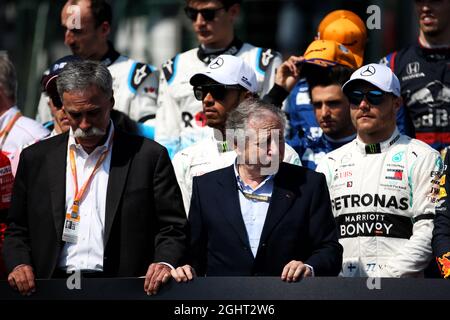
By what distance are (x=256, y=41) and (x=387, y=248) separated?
860 centimetres

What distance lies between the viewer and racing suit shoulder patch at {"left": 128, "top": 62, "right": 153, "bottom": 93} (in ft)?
29.4

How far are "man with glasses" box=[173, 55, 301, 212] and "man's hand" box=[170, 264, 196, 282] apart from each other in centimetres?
129

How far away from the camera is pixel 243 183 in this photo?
22.8ft

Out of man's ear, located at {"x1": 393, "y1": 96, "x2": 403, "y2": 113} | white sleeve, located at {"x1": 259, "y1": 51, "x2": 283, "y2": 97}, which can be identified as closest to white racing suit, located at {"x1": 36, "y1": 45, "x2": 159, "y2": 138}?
white sleeve, located at {"x1": 259, "y1": 51, "x2": 283, "y2": 97}

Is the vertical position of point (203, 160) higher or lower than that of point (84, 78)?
lower

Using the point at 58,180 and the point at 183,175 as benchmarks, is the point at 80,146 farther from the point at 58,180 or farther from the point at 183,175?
the point at 183,175

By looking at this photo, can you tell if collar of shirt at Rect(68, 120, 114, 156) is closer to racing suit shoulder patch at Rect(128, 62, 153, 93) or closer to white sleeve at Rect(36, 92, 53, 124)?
racing suit shoulder patch at Rect(128, 62, 153, 93)

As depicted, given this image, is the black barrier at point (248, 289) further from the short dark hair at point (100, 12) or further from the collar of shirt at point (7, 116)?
the short dark hair at point (100, 12)

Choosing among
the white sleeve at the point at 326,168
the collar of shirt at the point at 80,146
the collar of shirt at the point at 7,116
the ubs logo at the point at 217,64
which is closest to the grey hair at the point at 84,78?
the collar of shirt at the point at 80,146

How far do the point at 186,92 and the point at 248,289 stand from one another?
2.72 m

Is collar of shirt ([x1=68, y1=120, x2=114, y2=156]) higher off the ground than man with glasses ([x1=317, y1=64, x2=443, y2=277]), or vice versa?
collar of shirt ([x1=68, y1=120, x2=114, y2=156])

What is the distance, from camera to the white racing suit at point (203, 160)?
7.70 meters

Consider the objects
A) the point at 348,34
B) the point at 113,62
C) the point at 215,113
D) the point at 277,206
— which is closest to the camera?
the point at 277,206

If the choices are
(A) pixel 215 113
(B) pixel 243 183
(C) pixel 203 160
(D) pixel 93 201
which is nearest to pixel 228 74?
(A) pixel 215 113
